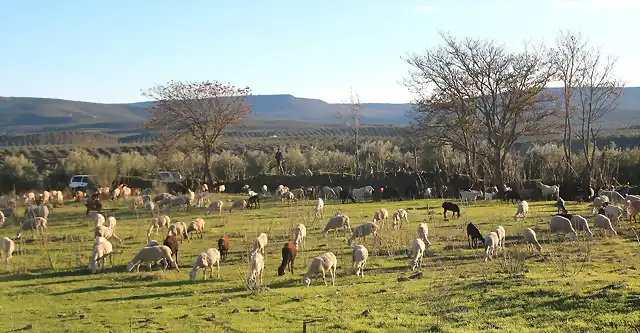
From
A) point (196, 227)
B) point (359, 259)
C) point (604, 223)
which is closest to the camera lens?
point (359, 259)

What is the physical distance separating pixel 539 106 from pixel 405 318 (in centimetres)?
3261

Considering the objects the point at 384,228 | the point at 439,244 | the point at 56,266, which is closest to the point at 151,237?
the point at 56,266

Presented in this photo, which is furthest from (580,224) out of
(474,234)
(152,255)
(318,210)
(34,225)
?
(34,225)

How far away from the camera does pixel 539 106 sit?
40062 mm

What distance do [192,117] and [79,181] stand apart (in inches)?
477

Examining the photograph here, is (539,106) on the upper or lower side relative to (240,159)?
upper

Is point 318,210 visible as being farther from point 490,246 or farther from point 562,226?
point 490,246

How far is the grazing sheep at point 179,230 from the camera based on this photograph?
786 inches

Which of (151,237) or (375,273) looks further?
(151,237)

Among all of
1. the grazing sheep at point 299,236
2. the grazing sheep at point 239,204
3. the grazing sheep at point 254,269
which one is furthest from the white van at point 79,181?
the grazing sheep at point 254,269

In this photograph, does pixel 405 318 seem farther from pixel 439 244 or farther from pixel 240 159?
pixel 240 159

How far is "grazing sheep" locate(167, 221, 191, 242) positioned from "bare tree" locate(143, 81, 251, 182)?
1037 inches

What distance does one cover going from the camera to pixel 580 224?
18906 millimetres

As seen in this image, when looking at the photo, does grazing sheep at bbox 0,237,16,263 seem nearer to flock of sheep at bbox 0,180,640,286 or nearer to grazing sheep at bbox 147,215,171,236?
flock of sheep at bbox 0,180,640,286
